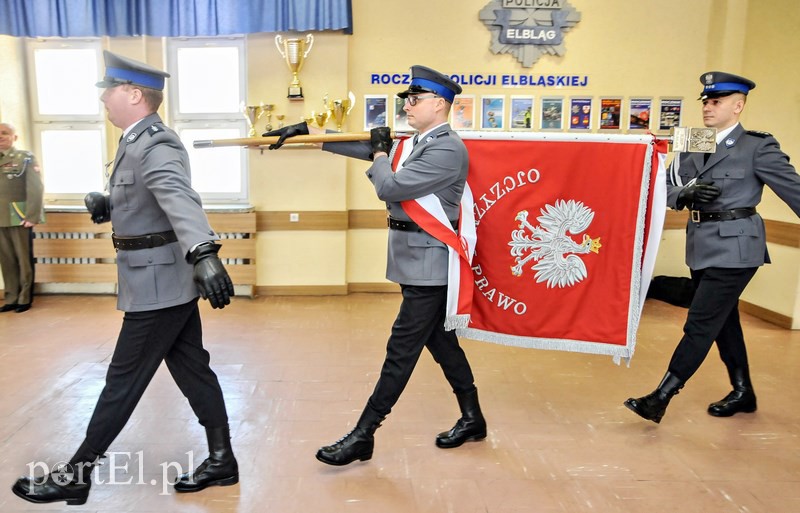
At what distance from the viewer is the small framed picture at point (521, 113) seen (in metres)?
5.47

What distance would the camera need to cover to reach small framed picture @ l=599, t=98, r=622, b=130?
548cm

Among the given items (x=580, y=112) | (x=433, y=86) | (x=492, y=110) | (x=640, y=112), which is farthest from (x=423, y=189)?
(x=640, y=112)

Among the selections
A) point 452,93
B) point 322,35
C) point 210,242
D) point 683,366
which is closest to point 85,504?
point 210,242

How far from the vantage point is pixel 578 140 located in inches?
102

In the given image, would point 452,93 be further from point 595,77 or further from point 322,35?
point 595,77

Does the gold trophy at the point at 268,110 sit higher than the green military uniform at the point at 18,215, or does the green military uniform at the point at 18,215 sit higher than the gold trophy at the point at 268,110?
the gold trophy at the point at 268,110

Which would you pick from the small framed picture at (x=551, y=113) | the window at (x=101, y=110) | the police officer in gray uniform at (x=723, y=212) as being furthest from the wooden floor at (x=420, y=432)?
the small framed picture at (x=551, y=113)

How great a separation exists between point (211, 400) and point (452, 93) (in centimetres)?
149

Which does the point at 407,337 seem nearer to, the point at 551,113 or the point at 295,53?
the point at 295,53

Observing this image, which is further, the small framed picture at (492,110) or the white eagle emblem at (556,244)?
the small framed picture at (492,110)

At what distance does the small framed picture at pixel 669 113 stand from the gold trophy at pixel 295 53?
3.17 m

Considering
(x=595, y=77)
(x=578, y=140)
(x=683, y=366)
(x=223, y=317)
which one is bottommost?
(x=223, y=317)

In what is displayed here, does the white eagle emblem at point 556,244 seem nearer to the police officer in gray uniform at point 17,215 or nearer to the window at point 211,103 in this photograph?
the window at point 211,103

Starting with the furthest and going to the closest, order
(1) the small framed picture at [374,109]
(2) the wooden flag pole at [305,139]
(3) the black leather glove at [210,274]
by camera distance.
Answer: (1) the small framed picture at [374,109] < (2) the wooden flag pole at [305,139] < (3) the black leather glove at [210,274]
